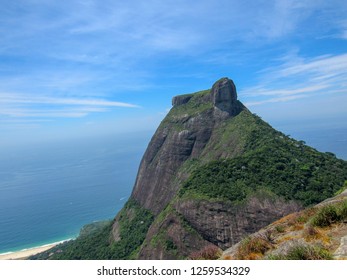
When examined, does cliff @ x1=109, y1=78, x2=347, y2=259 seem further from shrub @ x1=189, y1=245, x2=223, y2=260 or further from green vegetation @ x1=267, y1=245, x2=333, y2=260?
green vegetation @ x1=267, y1=245, x2=333, y2=260

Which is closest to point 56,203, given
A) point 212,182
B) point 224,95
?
point 224,95

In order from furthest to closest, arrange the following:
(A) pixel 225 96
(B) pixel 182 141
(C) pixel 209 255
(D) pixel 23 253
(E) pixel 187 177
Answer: (D) pixel 23 253 → (B) pixel 182 141 → (A) pixel 225 96 → (E) pixel 187 177 → (C) pixel 209 255

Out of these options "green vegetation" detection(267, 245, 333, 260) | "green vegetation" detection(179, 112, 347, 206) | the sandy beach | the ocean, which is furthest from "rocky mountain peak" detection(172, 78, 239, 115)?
the ocean

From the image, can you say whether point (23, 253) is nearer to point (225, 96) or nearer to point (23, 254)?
point (23, 254)

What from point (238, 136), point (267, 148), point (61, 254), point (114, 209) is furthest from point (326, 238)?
point (114, 209)

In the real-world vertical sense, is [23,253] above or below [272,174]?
below

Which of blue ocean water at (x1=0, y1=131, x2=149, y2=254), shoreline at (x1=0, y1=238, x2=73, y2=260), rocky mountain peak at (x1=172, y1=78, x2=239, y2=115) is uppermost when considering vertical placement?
rocky mountain peak at (x1=172, y1=78, x2=239, y2=115)
